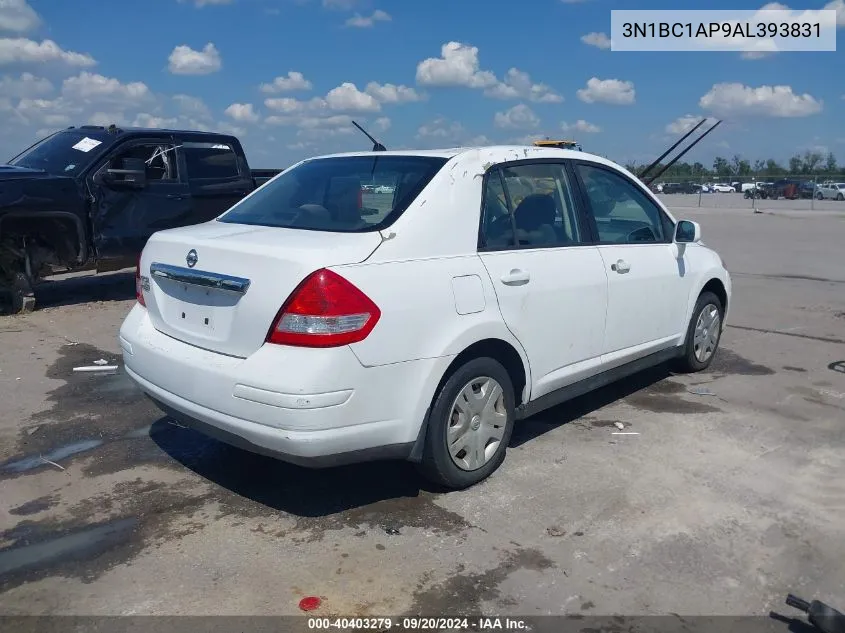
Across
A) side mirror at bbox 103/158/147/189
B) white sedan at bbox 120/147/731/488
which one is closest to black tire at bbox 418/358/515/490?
white sedan at bbox 120/147/731/488

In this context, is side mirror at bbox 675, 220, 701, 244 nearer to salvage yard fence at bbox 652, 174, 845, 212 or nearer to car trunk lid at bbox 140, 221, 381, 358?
car trunk lid at bbox 140, 221, 381, 358

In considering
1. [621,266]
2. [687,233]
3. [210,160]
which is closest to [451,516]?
[621,266]

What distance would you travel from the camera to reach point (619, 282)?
4969 millimetres

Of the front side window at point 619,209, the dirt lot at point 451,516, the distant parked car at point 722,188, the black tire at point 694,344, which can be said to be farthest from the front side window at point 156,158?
the distant parked car at point 722,188

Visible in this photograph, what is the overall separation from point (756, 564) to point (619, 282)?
2.05 meters

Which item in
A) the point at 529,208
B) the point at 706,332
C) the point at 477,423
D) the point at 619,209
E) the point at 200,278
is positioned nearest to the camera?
the point at 200,278

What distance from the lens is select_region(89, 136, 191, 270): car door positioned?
9.11 meters

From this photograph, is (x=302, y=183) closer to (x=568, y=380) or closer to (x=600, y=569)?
(x=568, y=380)

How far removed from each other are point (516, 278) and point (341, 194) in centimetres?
110

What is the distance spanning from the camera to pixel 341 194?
436 centimetres

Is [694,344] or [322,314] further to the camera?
[694,344]

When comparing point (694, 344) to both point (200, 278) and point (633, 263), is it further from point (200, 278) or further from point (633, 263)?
point (200, 278)

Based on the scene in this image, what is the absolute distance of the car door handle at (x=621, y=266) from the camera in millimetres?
4934

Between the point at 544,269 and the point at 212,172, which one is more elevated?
the point at 212,172
